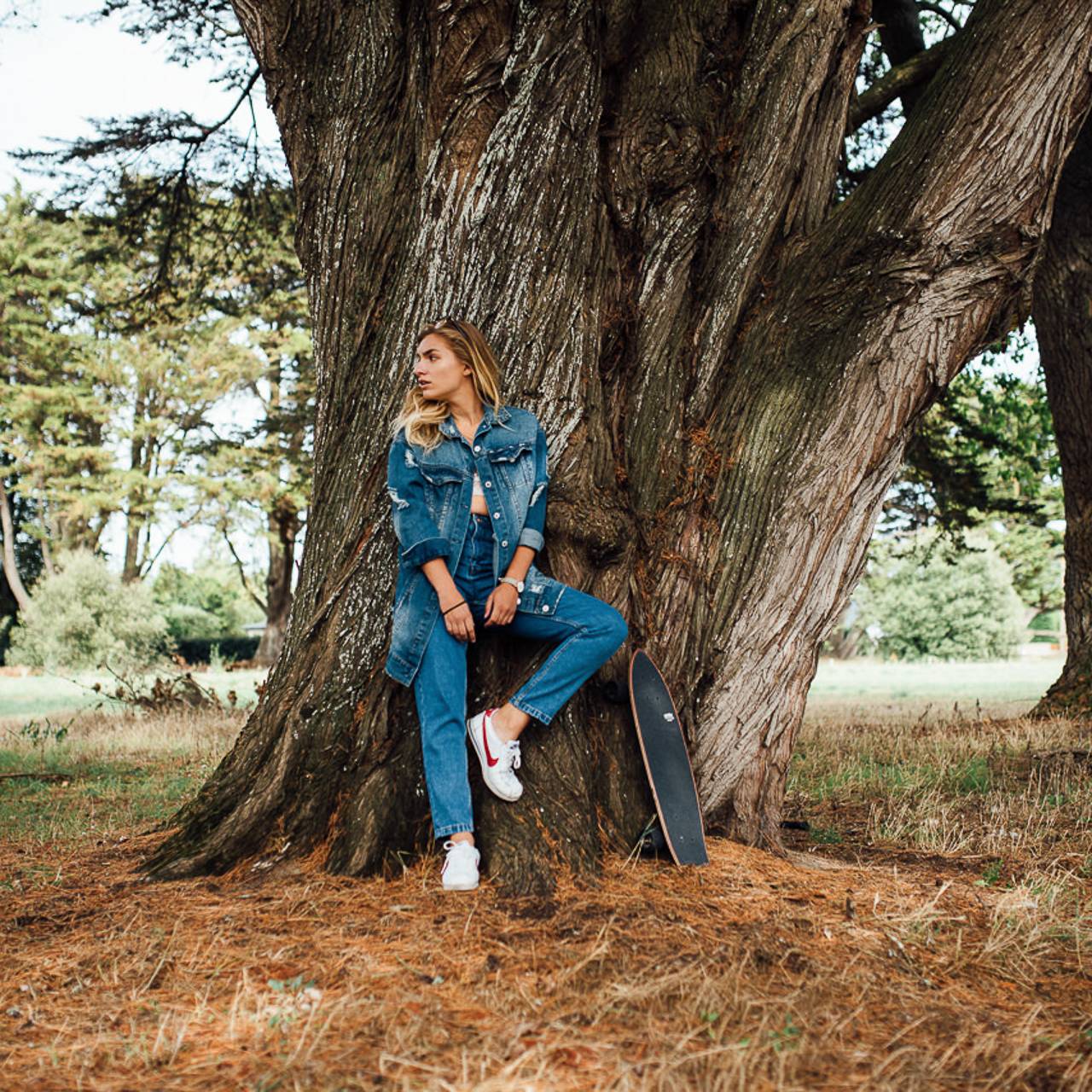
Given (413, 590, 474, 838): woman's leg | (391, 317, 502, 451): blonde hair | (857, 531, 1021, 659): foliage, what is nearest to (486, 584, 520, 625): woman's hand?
(413, 590, 474, 838): woman's leg

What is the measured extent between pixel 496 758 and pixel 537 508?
3.25 ft

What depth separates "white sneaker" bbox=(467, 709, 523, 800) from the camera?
148 inches

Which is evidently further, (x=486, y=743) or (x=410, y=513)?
(x=410, y=513)

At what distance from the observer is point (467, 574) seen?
13.2 feet

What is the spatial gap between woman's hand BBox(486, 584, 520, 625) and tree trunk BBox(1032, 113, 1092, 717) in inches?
267

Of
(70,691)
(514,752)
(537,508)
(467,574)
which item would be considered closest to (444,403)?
(537,508)

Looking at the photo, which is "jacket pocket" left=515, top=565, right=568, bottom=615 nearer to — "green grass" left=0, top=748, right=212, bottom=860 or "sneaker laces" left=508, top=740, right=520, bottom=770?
"sneaker laces" left=508, top=740, right=520, bottom=770

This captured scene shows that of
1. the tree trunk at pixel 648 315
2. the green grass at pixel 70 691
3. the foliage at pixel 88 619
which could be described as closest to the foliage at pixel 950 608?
the green grass at pixel 70 691

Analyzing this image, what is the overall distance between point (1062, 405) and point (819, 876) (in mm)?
6565

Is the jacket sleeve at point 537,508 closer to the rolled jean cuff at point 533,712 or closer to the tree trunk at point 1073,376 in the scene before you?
the rolled jean cuff at point 533,712

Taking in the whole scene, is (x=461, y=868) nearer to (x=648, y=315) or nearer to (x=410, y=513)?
(x=410, y=513)

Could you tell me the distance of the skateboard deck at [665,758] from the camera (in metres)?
3.99

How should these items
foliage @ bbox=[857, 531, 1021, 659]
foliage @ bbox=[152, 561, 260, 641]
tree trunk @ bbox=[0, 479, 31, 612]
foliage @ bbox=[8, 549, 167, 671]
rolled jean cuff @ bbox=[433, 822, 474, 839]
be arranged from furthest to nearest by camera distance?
1. foliage @ bbox=[857, 531, 1021, 659]
2. foliage @ bbox=[152, 561, 260, 641]
3. tree trunk @ bbox=[0, 479, 31, 612]
4. foliage @ bbox=[8, 549, 167, 671]
5. rolled jean cuff @ bbox=[433, 822, 474, 839]

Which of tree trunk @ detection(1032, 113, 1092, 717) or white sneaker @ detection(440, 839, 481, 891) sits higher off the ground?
tree trunk @ detection(1032, 113, 1092, 717)
